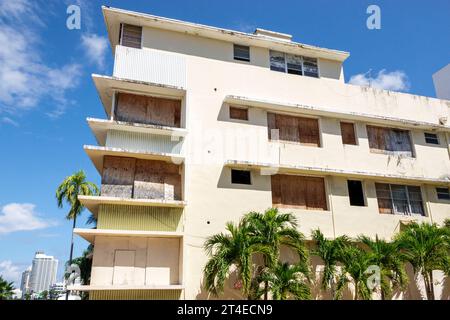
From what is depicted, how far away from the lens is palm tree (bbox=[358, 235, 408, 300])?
14086mm

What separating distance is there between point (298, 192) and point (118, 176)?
761 cm

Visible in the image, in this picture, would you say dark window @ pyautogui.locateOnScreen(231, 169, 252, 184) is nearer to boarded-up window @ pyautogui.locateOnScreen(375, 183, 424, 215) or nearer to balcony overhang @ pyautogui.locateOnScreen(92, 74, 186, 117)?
balcony overhang @ pyautogui.locateOnScreen(92, 74, 186, 117)

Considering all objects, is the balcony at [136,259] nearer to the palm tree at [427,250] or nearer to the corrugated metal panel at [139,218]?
the corrugated metal panel at [139,218]

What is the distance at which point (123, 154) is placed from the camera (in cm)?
1462

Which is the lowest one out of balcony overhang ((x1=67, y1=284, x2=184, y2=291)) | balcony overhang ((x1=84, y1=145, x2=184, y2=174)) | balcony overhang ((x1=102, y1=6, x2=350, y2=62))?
balcony overhang ((x1=67, y1=284, x2=184, y2=291))

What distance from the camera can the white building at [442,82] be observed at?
25.3 m

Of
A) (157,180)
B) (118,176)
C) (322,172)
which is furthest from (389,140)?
(118,176)

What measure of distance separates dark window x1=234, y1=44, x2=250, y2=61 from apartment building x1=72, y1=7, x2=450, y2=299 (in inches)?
2.0

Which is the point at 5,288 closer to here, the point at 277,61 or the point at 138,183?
the point at 138,183

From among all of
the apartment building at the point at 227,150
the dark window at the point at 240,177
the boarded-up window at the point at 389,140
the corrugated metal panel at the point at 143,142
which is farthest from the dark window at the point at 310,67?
the corrugated metal panel at the point at 143,142

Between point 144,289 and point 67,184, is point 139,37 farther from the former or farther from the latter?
point 67,184

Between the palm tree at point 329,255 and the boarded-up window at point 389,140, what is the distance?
6.08 m

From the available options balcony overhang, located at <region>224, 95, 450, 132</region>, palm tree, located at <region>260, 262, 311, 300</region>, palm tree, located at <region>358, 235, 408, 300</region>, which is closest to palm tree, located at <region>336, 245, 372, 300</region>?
palm tree, located at <region>358, 235, 408, 300</region>

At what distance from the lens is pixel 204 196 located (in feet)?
48.9
